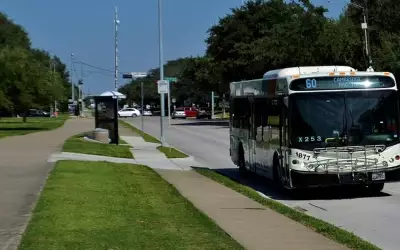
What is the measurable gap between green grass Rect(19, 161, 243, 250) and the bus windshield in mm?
2905

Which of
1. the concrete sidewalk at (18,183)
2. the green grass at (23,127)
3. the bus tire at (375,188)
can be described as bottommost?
the bus tire at (375,188)

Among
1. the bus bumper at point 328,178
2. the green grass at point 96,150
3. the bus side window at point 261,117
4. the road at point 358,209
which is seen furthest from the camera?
the green grass at point 96,150

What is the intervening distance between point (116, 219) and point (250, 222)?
2.03 m

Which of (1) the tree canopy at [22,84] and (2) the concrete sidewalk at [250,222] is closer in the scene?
(2) the concrete sidewalk at [250,222]

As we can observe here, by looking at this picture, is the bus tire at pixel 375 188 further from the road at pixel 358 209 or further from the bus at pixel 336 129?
the road at pixel 358 209

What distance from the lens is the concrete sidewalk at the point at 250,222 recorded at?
819cm

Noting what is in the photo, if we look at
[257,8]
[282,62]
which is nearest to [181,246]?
[282,62]

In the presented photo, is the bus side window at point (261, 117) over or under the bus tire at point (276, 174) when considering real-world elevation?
over

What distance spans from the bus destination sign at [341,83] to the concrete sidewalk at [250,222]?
2597 mm

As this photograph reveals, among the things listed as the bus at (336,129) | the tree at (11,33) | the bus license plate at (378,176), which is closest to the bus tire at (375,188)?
the bus at (336,129)

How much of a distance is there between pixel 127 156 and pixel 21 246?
56.3 ft

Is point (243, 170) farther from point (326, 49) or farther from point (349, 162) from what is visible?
point (326, 49)

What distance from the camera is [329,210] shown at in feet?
39.7

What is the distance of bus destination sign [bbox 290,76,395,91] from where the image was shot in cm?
1339
